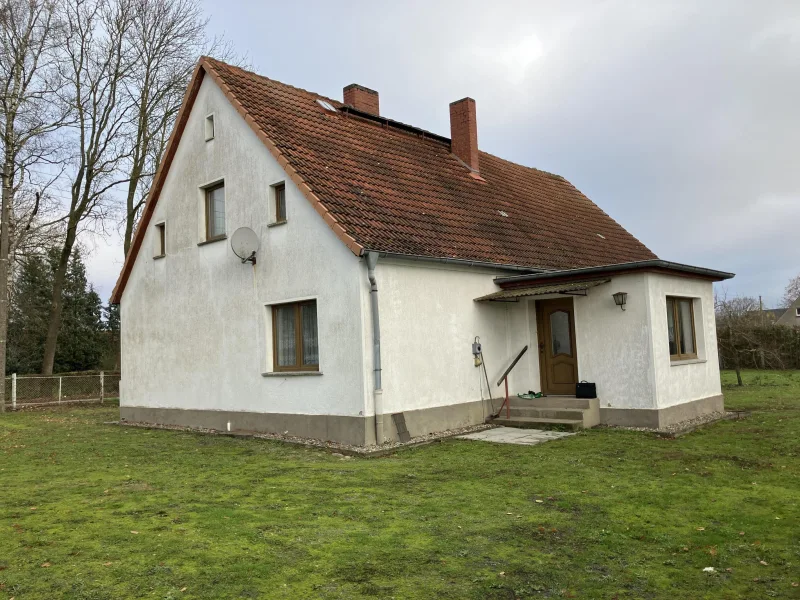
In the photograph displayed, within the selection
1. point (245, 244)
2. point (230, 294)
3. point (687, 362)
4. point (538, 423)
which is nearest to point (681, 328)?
point (687, 362)

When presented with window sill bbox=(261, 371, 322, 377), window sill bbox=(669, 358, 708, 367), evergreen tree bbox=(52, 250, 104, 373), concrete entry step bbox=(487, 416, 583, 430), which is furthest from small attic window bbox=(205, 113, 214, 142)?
evergreen tree bbox=(52, 250, 104, 373)

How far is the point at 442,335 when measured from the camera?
Answer: 12.2m

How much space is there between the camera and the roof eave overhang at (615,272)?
11.9 m

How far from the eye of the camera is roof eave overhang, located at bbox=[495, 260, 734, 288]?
1187cm

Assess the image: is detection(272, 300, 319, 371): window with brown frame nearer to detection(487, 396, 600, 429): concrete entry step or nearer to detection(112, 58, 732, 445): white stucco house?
detection(112, 58, 732, 445): white stucco house

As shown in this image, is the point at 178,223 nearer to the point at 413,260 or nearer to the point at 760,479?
the point at 413,260

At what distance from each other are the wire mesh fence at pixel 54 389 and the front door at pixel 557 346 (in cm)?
1733

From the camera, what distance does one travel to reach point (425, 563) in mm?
4969

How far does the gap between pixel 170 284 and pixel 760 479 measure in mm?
12364

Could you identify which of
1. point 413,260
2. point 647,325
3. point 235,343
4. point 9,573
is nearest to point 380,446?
point 413,260

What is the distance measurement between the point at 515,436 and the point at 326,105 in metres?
9.19

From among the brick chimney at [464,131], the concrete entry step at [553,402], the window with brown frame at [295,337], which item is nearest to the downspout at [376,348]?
the window with brown frame at [295,337]

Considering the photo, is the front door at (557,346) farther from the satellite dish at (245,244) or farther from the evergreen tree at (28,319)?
the evergreen tree at (28,319)

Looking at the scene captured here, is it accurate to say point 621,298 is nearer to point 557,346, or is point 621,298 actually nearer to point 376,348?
point 557,346
